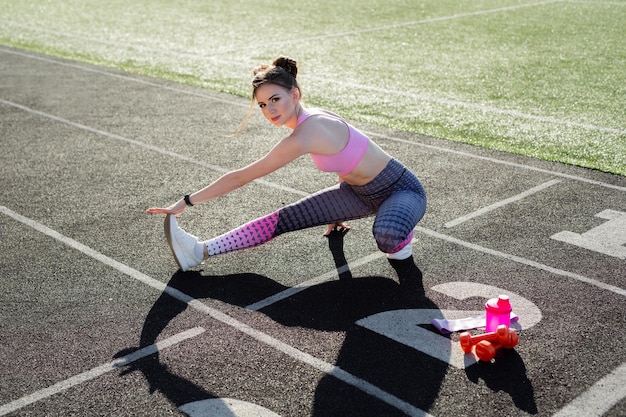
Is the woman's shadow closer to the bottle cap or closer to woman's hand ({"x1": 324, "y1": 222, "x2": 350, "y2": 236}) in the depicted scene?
woman's hand ({"x1": 324, "y1": 222, "x2": 350, "y2": 236})

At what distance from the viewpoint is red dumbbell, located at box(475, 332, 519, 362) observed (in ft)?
16.8

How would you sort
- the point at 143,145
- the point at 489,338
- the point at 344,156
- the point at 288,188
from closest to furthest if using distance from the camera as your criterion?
the point at 489,338 → the point at 344,156 → the point at 288,188 → the point at 143,145

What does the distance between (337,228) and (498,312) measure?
243 cm

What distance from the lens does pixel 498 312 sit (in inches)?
209

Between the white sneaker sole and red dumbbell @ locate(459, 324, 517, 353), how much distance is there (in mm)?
2467

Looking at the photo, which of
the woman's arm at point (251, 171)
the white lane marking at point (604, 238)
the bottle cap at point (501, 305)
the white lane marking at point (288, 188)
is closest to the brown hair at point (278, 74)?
the woman's arm at point (251, 171)

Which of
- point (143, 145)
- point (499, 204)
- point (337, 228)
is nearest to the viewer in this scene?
point (337, 228)

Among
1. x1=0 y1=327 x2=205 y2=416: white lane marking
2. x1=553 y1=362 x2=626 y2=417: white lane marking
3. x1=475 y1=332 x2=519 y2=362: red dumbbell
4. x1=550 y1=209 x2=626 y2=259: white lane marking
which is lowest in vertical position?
x1=0 y1=327 x2=205 y2=416: white lane marking

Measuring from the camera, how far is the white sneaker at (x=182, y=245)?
20.9ft

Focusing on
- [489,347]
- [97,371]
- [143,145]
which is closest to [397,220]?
[489,347]

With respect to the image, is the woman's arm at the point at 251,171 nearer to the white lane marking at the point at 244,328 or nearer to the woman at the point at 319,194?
the woman at the point at 319,194

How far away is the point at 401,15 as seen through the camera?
70.7 feet

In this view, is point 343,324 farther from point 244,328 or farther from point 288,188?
point 288,188

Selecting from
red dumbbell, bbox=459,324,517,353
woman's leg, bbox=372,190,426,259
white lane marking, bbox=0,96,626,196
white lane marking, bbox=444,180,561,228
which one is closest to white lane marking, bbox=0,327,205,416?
woman's leg, bbox=372,190,426,259
